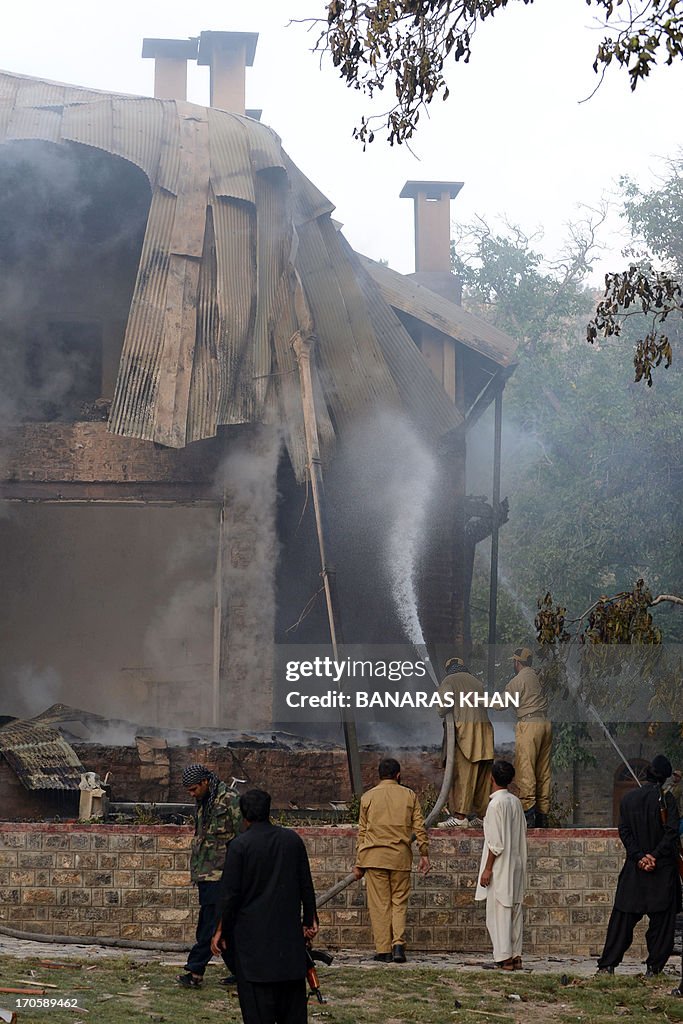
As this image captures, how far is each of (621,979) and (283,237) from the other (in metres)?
9.31

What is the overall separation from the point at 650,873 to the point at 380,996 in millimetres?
2077

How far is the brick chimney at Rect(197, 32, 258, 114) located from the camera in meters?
23.1

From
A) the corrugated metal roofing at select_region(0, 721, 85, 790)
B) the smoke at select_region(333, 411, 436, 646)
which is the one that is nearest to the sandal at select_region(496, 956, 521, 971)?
the corrugated metal roofing at select_region(0, 721, 85, 790)

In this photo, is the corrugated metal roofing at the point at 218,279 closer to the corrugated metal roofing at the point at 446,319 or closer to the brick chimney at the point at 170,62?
the corrugated metal roofing at the point at 446,319

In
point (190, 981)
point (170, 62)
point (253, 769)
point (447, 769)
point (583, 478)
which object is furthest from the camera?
point (583, 478)

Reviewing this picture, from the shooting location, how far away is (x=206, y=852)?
8109 mm

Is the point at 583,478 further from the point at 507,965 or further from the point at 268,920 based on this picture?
the point at 268,920

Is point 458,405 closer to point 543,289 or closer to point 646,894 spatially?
point 646,894

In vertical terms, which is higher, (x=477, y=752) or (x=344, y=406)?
(x=344, y=406)

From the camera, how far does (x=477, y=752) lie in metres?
11.6

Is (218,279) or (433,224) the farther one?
(433,224)

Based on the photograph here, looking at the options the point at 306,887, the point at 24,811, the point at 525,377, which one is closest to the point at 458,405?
the point at 24,811
